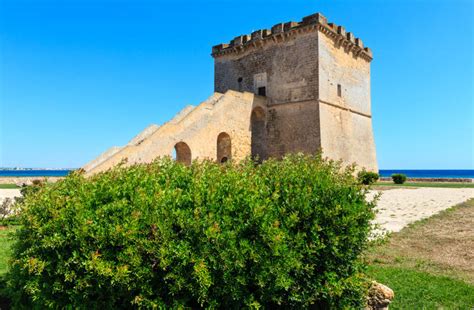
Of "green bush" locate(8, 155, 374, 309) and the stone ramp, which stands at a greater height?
the stone ramp

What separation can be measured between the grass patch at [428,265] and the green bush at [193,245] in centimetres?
92

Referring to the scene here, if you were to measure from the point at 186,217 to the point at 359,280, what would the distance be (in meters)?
1.93

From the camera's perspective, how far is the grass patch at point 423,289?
4398 mm

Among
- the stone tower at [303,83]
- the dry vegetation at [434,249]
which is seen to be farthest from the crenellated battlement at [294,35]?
the dry vegetation at [434,249]

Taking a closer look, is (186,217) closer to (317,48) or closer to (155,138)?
(155,138)

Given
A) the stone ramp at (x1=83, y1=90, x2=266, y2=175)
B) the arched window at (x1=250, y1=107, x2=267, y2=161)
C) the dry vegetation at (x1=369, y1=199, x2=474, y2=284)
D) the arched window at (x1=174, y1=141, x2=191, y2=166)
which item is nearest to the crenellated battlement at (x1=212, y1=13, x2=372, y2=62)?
the stone ramp at (x1=83, y1=90, x2=266, y2=175)

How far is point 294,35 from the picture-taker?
19.8 meters

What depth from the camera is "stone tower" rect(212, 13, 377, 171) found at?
19.2m

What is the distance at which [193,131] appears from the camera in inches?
616

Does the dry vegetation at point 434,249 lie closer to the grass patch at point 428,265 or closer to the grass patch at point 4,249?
the grass patch at point 428,265

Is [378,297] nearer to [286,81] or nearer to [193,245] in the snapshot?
[193,245]

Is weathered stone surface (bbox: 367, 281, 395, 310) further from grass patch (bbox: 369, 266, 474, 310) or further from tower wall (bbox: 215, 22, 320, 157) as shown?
tower wall (bbox: 215, 22, 320, 157)

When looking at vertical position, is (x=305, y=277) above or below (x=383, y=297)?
above

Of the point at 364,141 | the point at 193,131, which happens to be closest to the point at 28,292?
the point at 193,131
